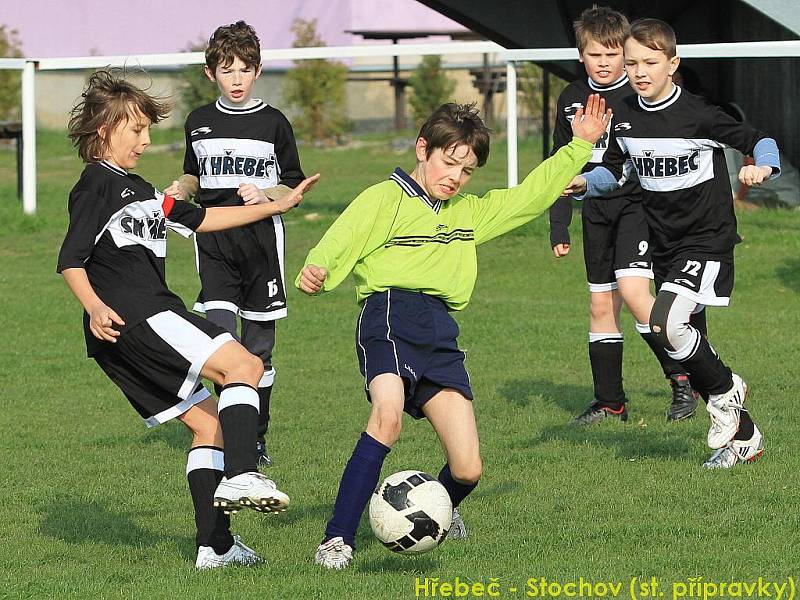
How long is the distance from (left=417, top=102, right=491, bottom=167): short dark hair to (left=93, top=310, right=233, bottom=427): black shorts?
44.1 inches

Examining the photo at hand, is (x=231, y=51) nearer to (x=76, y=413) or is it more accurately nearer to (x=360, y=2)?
(x=76, y=413)

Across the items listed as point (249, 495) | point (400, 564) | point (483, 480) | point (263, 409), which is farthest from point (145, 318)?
point (263, 409)

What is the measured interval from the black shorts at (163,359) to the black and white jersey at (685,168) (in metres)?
2.59

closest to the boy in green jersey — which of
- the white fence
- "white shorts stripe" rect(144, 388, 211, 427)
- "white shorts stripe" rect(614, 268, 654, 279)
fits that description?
"white shorts stripe" rect(144, 388, 211, 427)

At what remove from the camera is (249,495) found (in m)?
4.97

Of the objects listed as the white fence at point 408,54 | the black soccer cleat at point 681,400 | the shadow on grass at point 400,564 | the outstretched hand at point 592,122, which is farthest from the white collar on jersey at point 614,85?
the white fence at point 408,54

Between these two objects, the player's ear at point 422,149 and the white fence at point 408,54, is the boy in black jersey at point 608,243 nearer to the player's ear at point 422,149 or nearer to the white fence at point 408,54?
the player's ear at point 422,149

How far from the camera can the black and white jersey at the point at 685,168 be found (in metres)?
6.93

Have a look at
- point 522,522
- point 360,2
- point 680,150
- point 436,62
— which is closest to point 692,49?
point 680,150

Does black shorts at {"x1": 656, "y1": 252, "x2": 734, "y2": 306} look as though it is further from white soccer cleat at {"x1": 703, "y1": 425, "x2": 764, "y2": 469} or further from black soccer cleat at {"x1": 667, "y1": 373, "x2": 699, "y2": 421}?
black soccer cleat at {"x1": 667, "y1": 373, "x2": 699, "y2": 421}

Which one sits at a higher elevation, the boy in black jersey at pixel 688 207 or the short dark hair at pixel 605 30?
the short dark hair at pixel 605 30

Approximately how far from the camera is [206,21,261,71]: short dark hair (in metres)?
7.39

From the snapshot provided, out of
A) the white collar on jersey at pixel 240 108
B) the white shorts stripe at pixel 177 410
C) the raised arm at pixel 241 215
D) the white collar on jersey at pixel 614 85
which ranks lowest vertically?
the white shorts stripe at pixel 177 410

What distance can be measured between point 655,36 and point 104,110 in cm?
271
